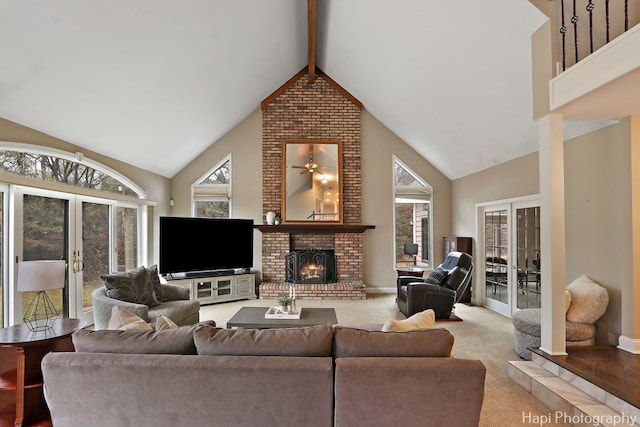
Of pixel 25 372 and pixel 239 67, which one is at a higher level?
pixel 239 67

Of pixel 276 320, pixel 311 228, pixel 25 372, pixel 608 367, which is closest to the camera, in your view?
pixel 25 372

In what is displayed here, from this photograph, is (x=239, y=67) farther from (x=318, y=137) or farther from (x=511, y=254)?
(x=511, y=254)

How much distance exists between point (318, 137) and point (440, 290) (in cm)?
396

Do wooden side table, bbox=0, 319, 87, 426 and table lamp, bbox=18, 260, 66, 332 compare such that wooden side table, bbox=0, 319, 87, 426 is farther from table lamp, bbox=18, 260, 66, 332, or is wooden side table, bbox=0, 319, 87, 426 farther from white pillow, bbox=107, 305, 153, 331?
white pillow, bbox=107, 305, 153, 331

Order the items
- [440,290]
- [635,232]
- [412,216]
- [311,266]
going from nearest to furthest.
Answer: [635,232], [440,290], [311,266], [412,216]

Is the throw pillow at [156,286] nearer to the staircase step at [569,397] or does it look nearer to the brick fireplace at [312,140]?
the brick fireplace at [312,140]

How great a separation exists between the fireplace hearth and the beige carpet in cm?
66

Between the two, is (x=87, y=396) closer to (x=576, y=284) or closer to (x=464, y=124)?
(x=576, y=284)

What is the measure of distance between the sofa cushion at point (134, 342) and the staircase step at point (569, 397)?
2.65 m

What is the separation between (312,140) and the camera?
7.14 metres

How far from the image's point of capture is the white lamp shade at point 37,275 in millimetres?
2627

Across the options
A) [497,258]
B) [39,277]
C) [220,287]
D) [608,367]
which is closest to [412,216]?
[497,258]

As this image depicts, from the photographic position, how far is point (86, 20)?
9.80ft

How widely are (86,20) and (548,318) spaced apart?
4999 millimetres
